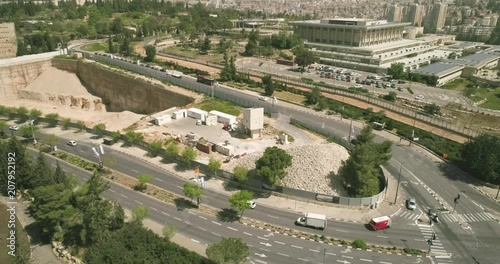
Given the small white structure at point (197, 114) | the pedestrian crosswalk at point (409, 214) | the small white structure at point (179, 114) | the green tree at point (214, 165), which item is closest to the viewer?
the pedestrian crosswalk at point (409, 214)

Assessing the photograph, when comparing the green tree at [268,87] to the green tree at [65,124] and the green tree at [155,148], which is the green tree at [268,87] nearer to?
the green tree at [155,148]

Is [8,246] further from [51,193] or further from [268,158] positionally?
[268,158]

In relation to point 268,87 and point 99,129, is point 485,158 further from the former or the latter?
point 99,129

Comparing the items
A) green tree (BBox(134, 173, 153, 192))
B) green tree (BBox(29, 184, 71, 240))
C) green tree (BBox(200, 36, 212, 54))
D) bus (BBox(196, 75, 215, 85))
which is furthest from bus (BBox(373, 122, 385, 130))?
green tree (BBox(200, 36, 212, 54))

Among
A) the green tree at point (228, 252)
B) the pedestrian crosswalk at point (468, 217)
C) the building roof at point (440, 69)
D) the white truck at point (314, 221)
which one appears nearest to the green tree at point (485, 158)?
the pedestrian crosswalk at point (468, 217)

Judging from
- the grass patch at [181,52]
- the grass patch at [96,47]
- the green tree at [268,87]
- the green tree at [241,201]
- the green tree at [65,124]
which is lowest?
the green tree at [65,124]

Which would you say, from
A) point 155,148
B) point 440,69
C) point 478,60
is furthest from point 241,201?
point 478,60

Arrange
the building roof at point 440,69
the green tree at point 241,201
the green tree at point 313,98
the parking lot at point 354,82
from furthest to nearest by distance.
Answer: the building roof at point 440,69
the parking lot at point 354,82
the green tree at point 313,98
the green tree at point 241,201

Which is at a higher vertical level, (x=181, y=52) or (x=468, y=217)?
(x=181, y=52)
